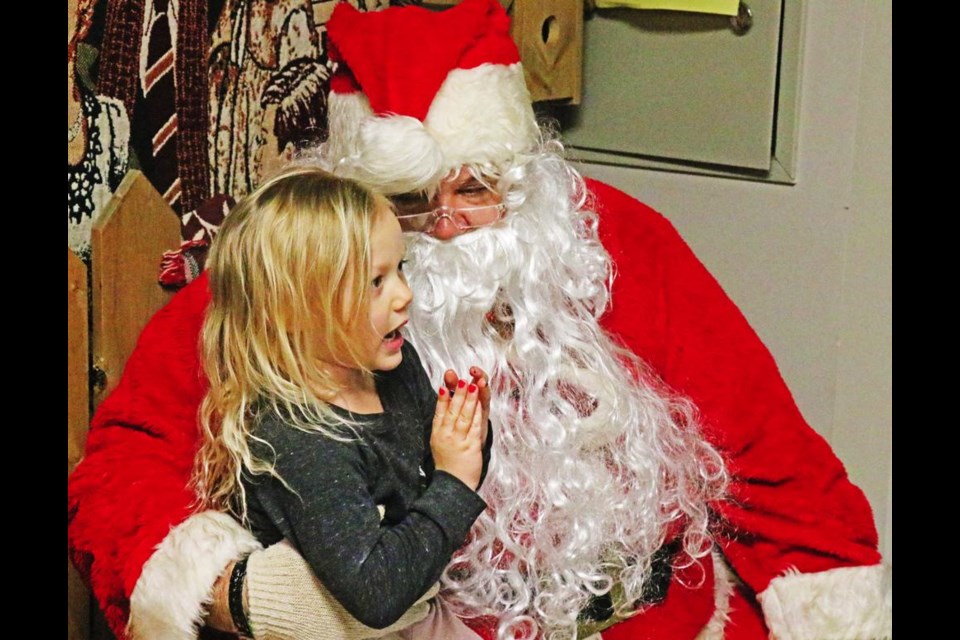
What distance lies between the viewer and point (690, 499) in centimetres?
162

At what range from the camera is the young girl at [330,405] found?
121cm

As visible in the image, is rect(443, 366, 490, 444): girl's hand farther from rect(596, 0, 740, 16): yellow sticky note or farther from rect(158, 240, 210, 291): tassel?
rect(596, 0, 740, 16): yellow sticky note

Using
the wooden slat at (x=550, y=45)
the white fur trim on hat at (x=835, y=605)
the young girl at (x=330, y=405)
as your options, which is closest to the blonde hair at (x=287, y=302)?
the young girl at (x=330, y=405)

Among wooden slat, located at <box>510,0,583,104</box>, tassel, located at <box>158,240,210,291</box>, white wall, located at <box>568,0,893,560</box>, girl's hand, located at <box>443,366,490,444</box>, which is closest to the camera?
girl's hand, located at <box>443,366,490,444</box>

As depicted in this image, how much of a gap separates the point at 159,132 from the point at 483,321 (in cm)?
56

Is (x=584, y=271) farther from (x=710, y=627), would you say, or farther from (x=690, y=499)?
(x=710, y=627)

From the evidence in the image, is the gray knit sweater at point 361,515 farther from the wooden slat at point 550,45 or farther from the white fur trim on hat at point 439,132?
the wooden slat at point 550,45

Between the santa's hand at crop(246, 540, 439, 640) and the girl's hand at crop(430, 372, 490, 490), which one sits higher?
the girl's hand at crop(430, 372, 490, 490)

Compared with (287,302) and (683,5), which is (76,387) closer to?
(287,302)

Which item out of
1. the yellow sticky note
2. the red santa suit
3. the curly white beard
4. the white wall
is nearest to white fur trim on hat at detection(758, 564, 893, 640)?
the red santa suit

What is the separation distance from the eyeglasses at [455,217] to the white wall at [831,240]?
608 millimetres

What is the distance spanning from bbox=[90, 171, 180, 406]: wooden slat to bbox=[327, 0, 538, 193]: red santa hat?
286 millimetres

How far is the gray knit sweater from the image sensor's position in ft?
3.93

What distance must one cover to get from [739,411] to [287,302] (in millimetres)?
711
